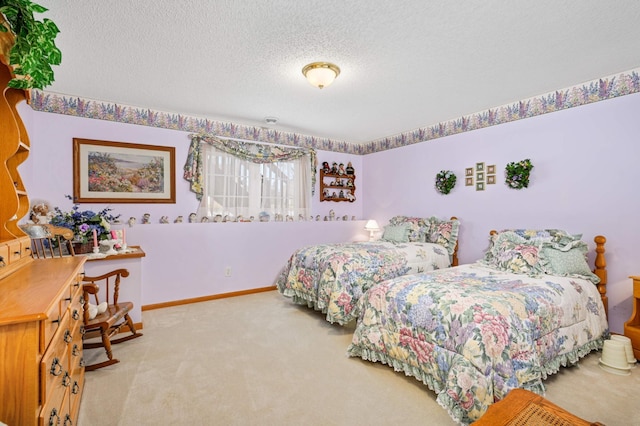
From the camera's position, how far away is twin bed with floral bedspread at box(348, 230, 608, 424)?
71.2 inches

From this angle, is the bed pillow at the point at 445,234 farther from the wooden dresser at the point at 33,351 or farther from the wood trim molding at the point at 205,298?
the wooden dresser at the point at 33,351

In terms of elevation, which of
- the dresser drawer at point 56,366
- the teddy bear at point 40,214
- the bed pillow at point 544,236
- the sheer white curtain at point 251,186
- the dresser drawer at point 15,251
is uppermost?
the sheer white curtain at point 251,186

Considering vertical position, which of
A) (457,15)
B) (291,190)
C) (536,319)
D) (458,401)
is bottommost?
(458,401)

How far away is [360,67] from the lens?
278 cm

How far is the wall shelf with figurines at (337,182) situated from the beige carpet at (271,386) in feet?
9.80

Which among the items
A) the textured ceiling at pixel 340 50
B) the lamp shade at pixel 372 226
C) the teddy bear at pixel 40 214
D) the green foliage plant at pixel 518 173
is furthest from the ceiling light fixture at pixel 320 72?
the lamp shade at pixel 372 226

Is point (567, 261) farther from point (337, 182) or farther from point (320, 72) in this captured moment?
point (337, 182)

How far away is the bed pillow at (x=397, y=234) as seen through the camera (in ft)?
14.7

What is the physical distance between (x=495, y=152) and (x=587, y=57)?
1.46 meters

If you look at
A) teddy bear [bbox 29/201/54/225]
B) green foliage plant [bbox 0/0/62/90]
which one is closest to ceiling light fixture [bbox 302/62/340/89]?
green foliage plant [bbox 0/0/62/90]

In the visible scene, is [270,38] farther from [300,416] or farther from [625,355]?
[625,355]

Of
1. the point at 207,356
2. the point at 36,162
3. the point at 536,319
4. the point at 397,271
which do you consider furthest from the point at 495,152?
the point at 36,162

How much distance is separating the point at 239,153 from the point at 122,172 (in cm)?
153

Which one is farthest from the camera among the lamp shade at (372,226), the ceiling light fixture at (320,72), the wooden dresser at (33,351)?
the lamp shade at (372,226)
